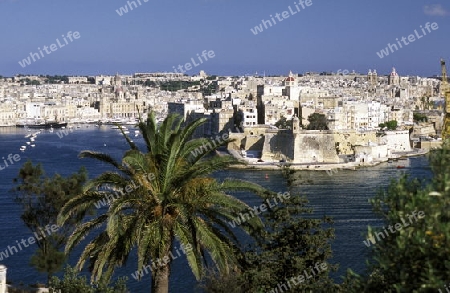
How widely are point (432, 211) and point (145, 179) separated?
136 centimetres

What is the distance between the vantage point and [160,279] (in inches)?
111

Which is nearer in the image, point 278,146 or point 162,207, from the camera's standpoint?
point 162,207

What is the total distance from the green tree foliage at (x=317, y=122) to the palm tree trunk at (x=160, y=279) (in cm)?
1925

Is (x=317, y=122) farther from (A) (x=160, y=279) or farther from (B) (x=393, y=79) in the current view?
(B) (x=393, y=79)

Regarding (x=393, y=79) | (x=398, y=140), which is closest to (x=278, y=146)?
(x=398, y=140)

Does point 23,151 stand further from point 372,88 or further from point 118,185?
point 372,88

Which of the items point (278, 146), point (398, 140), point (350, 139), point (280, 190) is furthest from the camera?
point (398, 140)

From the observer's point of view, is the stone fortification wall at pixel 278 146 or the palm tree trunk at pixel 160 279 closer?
the palm tree trunk at pixel 160 279

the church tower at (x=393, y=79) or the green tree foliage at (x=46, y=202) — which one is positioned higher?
the church tower at (x=393, y=79)

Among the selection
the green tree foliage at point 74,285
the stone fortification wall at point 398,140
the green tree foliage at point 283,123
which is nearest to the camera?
the green tree foliage at point 74,285

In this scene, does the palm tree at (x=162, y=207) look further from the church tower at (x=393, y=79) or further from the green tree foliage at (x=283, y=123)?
the church tower at (x=393, y=79)

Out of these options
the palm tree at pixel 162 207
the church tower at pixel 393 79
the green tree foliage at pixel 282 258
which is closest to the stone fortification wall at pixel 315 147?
the green tree foliage at pixel 282 258

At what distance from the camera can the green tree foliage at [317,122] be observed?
22.0m

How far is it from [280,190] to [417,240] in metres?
11.4
